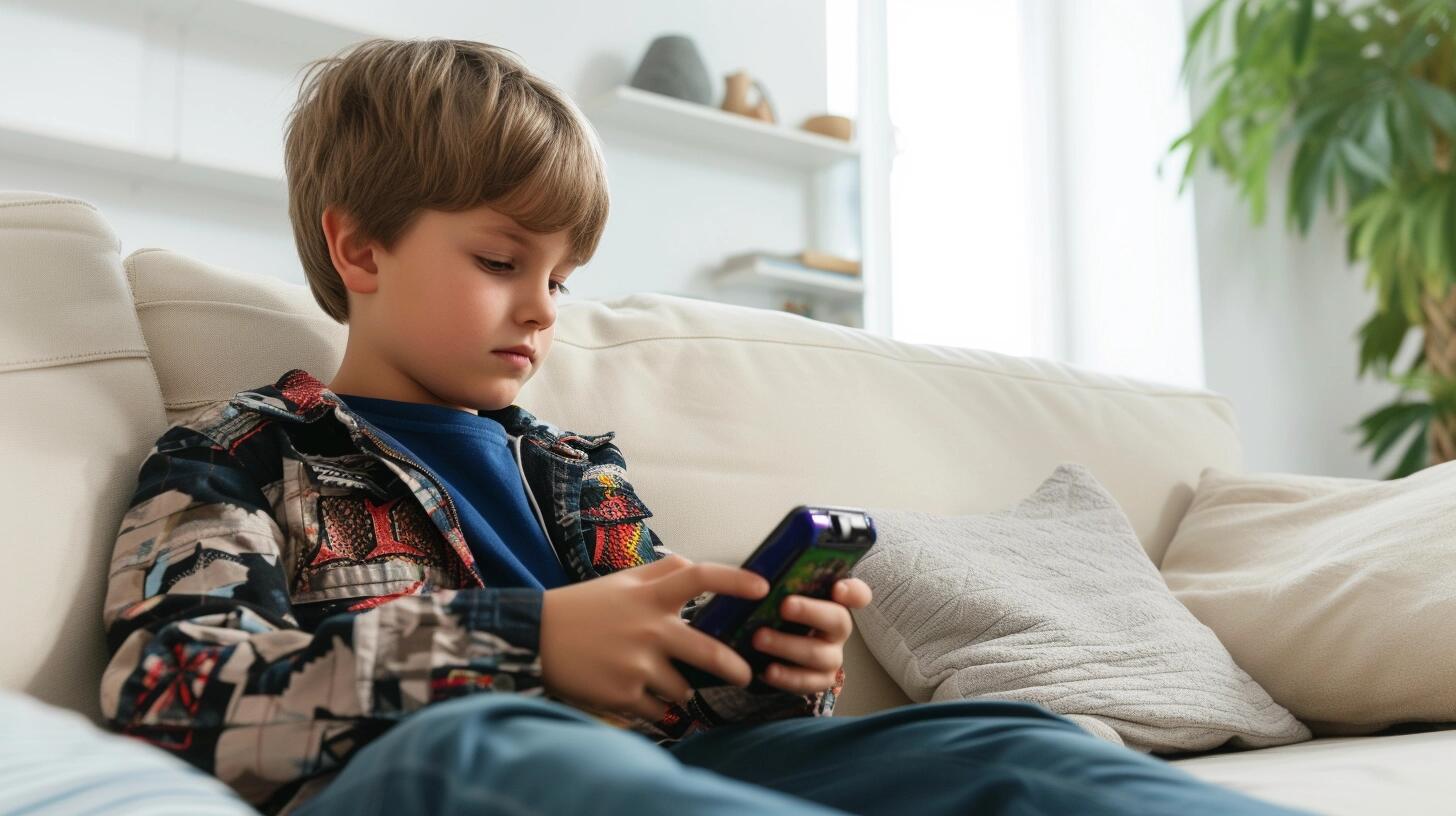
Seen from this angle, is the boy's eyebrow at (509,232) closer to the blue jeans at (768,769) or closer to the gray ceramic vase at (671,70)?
the blue jeans at (768,769)

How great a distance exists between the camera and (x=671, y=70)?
3.42m

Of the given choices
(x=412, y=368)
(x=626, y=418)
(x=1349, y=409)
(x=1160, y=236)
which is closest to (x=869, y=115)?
(x=1160, y=236)

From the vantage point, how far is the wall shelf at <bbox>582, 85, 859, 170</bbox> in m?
3.36

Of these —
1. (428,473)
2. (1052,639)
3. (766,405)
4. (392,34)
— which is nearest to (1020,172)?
(392,34)

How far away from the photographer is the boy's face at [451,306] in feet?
3.21

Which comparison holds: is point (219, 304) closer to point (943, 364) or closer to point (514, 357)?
point (514, 357)

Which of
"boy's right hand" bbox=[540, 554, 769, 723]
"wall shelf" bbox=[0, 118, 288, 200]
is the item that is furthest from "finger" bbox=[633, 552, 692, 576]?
"wall shelf" bbox=[0, 118, 288, 200]

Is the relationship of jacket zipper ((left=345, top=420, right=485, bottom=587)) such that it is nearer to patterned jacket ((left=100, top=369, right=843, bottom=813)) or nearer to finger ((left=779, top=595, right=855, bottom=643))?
patterned jacket ((left=100, top=369, right=843, bottom=813))

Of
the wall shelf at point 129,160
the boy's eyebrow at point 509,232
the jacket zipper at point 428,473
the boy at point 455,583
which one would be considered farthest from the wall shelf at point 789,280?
the jacket zipper at point 428,473

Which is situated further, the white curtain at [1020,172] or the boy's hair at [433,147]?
the white curtain at [1020,172]

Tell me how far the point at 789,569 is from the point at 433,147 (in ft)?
1.55

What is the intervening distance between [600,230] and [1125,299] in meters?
2.81

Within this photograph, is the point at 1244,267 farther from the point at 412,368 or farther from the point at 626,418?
the point at 412,368

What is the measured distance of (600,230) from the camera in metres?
1.06
